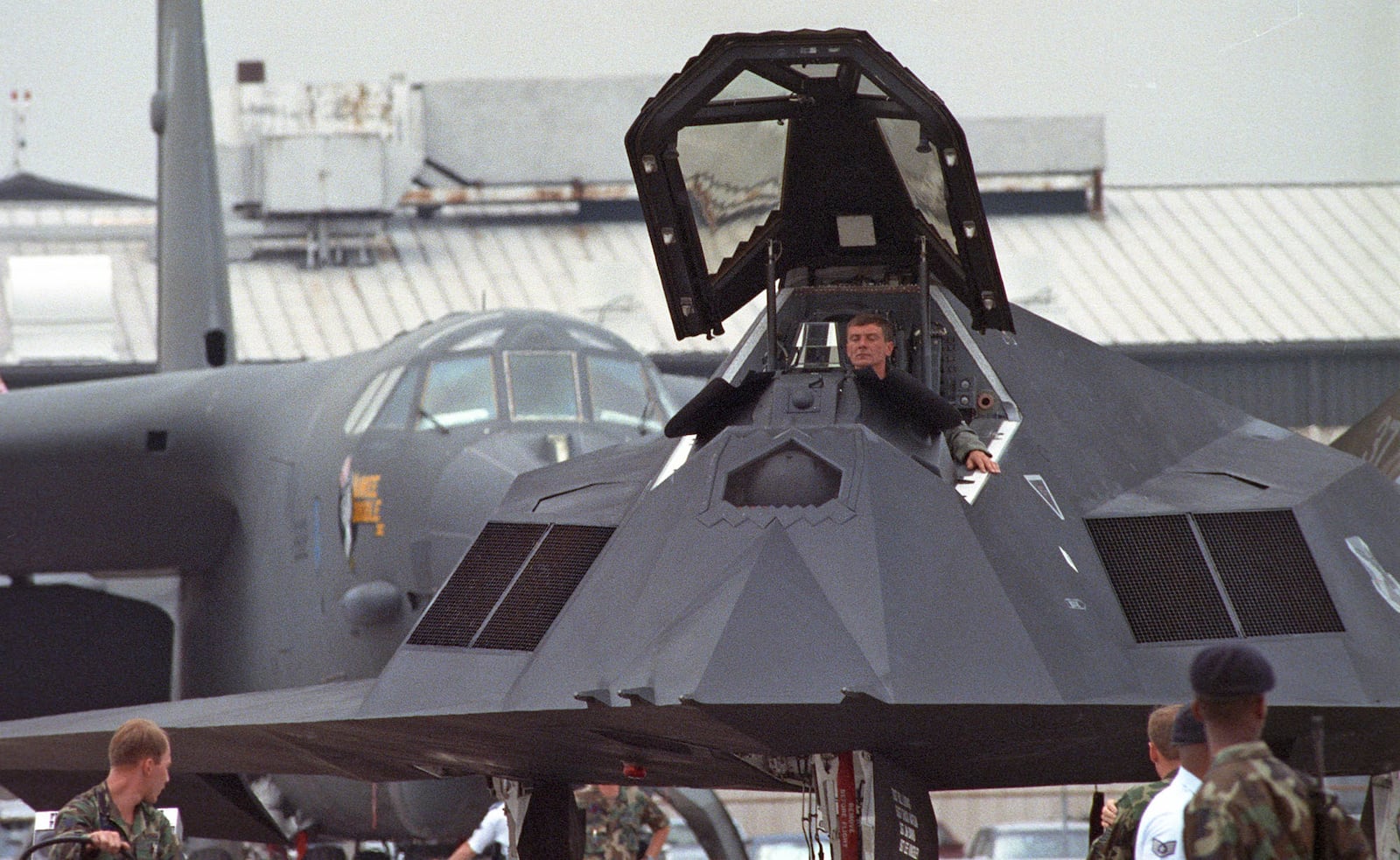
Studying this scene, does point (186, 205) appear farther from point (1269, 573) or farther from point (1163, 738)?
point (1163, 738)

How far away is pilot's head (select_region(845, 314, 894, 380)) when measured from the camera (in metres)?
8.91

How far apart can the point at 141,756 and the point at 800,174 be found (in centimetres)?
434

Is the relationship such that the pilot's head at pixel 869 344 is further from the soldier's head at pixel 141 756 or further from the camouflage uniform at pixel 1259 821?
the camouflage uniform at pixel 1259 821

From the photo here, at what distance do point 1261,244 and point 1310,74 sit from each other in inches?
954

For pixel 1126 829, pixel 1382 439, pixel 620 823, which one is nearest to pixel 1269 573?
pixel 1126 829

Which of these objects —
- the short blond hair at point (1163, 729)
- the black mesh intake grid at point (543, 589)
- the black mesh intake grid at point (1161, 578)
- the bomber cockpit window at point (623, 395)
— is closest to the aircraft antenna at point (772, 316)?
the black mesh intake grid at point (543, 589)

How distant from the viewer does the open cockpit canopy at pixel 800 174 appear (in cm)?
891

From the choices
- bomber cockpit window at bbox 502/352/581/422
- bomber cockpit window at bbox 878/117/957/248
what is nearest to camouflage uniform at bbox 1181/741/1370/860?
bomber cockpit window at bbox 878/117/957/248

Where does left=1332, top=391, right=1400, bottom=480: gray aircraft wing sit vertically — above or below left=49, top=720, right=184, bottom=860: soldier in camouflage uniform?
above

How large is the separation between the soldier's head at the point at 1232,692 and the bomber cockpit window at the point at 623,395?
1014 cm

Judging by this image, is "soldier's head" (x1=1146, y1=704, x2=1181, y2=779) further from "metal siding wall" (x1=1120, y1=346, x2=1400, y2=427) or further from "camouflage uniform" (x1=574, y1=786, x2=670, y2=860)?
"metal siding wall" (x1=1120, y1=346, x2=1400, y2=427)

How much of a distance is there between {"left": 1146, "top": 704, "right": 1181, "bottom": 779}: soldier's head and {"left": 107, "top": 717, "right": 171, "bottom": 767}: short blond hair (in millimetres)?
3658

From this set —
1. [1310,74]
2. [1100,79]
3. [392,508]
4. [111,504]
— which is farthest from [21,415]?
[1310,74]

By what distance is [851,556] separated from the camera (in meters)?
7.37
